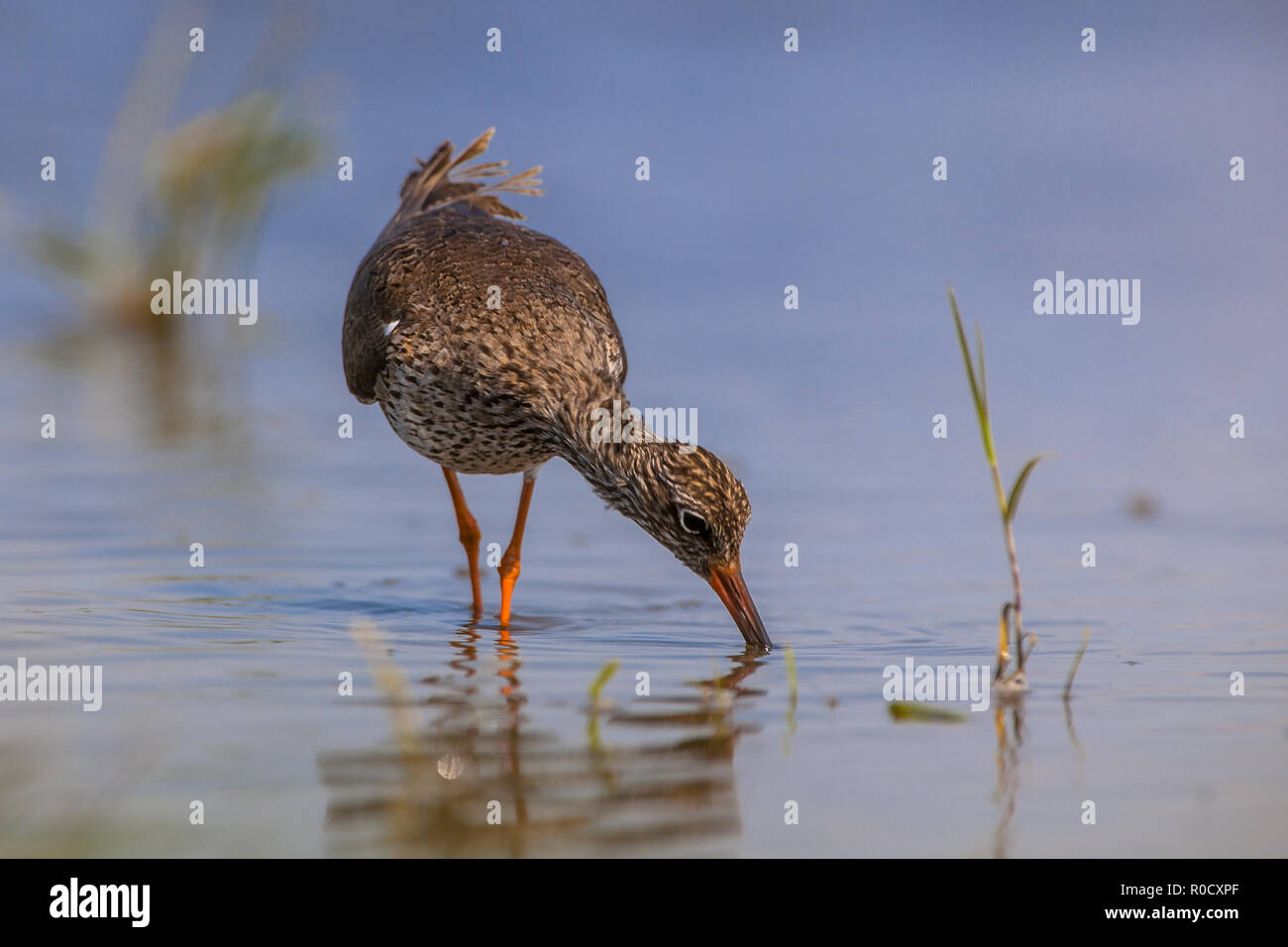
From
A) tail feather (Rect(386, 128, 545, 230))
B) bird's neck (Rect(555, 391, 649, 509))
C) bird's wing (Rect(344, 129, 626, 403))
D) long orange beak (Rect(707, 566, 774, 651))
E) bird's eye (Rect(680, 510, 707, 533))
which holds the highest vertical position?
tail feather (Rect(386, 128, 545, 230))

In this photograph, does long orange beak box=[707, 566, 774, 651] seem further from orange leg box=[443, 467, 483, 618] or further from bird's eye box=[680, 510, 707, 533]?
orange leg box=[443, 467, 483, 618]

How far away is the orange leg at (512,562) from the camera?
7130 millimetres

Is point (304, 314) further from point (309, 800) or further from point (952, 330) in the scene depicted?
point (309, 800)

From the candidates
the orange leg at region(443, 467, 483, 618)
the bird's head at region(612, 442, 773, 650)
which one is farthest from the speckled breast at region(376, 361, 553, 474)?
the bird's head at region(612, 442, 773, 650)

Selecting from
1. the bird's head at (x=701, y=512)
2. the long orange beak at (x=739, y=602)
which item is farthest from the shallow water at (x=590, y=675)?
the bird's head at (x=701, y=512)

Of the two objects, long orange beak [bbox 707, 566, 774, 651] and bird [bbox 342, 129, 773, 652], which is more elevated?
bird [bbox 342, 129, 773, 652]

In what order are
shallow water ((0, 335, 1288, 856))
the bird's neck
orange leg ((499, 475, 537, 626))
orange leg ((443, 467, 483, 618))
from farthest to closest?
orange leg ((443, 467, 483, 618)) → orange leg ((499, 475, 537, 626)) → the bird's neck → shallow water ((0, 335, 1288, 856))

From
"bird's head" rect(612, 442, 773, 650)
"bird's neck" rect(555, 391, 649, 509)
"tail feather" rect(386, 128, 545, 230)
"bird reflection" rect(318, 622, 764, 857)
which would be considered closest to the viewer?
"bird reflection" rect(318, 622, 764, 857)

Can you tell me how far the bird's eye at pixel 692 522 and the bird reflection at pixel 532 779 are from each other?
2.82 feet

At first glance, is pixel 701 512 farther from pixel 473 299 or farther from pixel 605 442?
pixel 473 299

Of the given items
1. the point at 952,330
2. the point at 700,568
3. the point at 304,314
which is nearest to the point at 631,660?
the point at 700,568

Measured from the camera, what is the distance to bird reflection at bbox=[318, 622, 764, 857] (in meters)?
3.96

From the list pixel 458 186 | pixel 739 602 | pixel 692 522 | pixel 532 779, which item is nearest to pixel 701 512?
pixel 692 522

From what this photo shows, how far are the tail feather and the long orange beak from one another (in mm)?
3516
